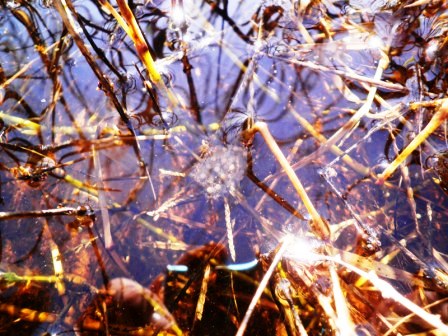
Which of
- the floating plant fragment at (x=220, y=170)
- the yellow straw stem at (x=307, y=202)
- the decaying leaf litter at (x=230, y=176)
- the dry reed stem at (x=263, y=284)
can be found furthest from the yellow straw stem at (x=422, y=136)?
the floating plant fragment at (x=220, y=170)

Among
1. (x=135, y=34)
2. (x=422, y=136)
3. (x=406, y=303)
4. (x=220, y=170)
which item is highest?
(x=135, y=34)

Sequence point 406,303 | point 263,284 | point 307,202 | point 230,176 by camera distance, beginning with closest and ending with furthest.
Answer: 1. point 406,303
2. point 263,284
3. point 307,202
4. point 230,176

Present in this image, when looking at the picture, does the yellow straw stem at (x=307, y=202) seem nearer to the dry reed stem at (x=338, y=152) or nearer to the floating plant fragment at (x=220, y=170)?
the floating plant fragment at (x=220, y=170)

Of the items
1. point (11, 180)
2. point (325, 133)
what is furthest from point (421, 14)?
point (11, 180)

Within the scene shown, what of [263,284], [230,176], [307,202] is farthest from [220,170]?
[263,284]

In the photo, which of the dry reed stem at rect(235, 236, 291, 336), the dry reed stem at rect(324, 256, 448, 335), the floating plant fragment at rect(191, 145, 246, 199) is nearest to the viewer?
the dry reed stem at rect(324, 256, 448, 335)

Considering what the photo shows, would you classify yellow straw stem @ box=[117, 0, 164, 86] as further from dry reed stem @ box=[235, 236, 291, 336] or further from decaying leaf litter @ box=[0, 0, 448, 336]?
dry reed stem @ box=[235, 236, 291, 336]

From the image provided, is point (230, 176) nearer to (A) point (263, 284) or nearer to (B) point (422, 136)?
(A) point (263, 284)

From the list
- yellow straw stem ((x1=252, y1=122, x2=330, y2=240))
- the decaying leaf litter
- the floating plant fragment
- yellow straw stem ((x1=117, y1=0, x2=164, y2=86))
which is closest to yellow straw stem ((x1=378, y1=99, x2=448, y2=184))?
the decaying leaf litter
